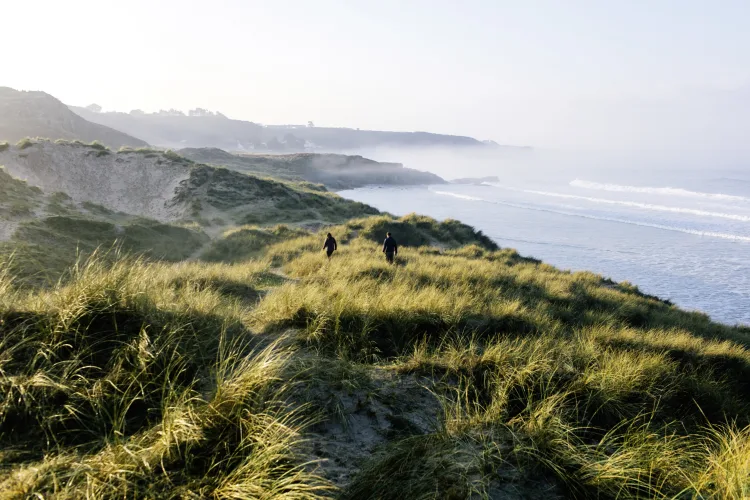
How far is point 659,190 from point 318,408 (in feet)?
282

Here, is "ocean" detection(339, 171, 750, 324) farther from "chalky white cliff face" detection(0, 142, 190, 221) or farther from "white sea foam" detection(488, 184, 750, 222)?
"chalky white cliff face" detection(0, 142, 190, 221)

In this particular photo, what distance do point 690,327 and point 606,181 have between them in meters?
90.0

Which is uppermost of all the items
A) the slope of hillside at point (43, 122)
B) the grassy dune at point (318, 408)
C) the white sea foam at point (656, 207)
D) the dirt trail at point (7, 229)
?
the slope of hillside at point (43, 122)

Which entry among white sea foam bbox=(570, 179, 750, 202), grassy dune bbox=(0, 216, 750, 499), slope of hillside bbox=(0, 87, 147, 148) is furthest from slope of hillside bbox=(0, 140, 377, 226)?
slope of hillside bbox=(0, 87, 147, 148)

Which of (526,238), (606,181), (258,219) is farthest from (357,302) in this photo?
(606,181)

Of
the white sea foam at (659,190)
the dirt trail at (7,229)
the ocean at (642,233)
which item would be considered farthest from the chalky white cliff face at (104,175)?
the white sea foam at (659,190)

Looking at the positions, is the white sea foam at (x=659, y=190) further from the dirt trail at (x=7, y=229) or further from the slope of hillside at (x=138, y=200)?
the dirt trail at (x=7, y=229)

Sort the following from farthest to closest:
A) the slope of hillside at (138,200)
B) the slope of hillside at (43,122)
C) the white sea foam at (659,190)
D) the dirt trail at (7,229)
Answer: the slope of hillside at (43,122)
the white sea foam at (659,190)
the slope of hillside at (138,200)
the dirt trail at (7,229)

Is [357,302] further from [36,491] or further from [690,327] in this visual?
[690,327]

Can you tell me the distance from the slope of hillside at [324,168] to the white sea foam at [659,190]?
138 ft

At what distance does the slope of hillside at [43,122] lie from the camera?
85287 millimetres

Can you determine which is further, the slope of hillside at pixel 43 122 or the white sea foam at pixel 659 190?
the slope of hillside at pixel 43 122

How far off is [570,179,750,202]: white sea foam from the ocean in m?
0.15

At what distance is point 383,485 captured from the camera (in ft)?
8.70
